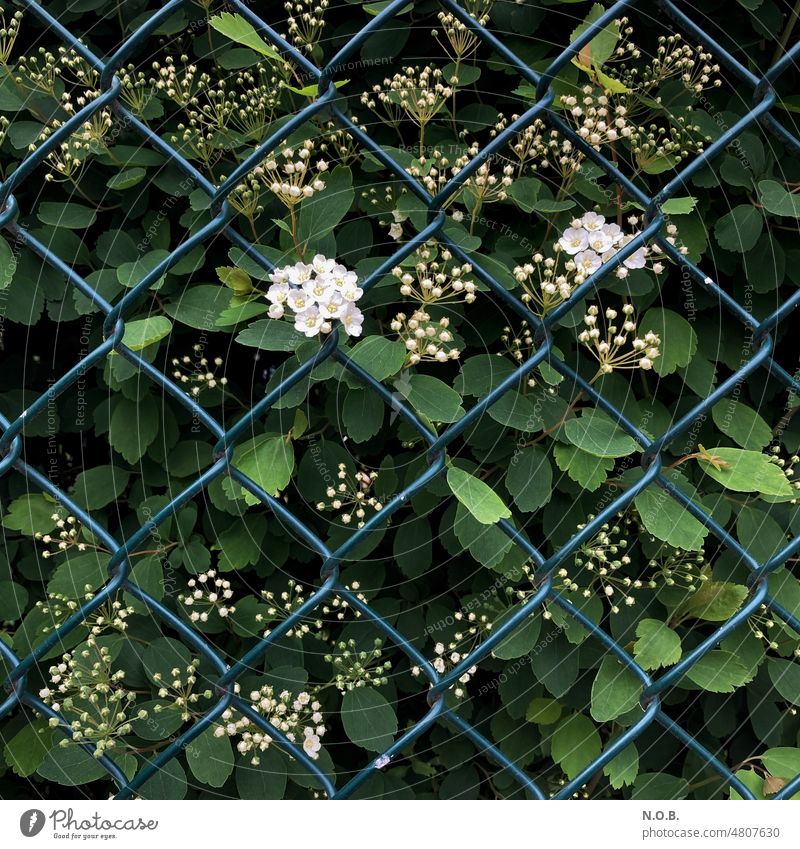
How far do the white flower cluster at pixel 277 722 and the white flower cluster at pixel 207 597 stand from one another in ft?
0.45

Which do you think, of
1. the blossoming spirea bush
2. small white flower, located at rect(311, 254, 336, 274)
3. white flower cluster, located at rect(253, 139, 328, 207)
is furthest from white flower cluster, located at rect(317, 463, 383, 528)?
white flower cluster, located at rect(253, 139, 328, 207)

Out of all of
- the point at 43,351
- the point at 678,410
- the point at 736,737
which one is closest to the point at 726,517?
the point at 678,410

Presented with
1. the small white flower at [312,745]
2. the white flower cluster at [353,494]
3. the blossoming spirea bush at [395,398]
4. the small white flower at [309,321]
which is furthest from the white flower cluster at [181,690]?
the small white flower at [309,321]

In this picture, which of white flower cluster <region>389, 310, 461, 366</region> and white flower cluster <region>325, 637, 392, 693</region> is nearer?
white flower cluster <region>389, 310, 461, 366</region>

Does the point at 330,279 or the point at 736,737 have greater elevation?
the point at 330,279

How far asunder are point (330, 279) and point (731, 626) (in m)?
0.76

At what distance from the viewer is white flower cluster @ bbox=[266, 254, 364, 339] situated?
108 centimetres

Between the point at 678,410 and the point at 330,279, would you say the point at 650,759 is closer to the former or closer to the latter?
the point at 678,410

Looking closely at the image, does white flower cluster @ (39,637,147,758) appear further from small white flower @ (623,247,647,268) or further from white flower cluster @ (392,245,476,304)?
small white flower @ (623,247,647,268)

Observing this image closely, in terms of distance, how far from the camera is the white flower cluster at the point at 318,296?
3.55 feet

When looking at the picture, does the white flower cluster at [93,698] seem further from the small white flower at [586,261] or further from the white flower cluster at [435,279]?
the small white flower at [586,261]

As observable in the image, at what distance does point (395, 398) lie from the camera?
1.12 meters

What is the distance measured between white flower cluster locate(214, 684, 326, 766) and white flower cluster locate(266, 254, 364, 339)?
21.5 inches

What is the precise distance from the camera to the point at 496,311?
4.17 feet
